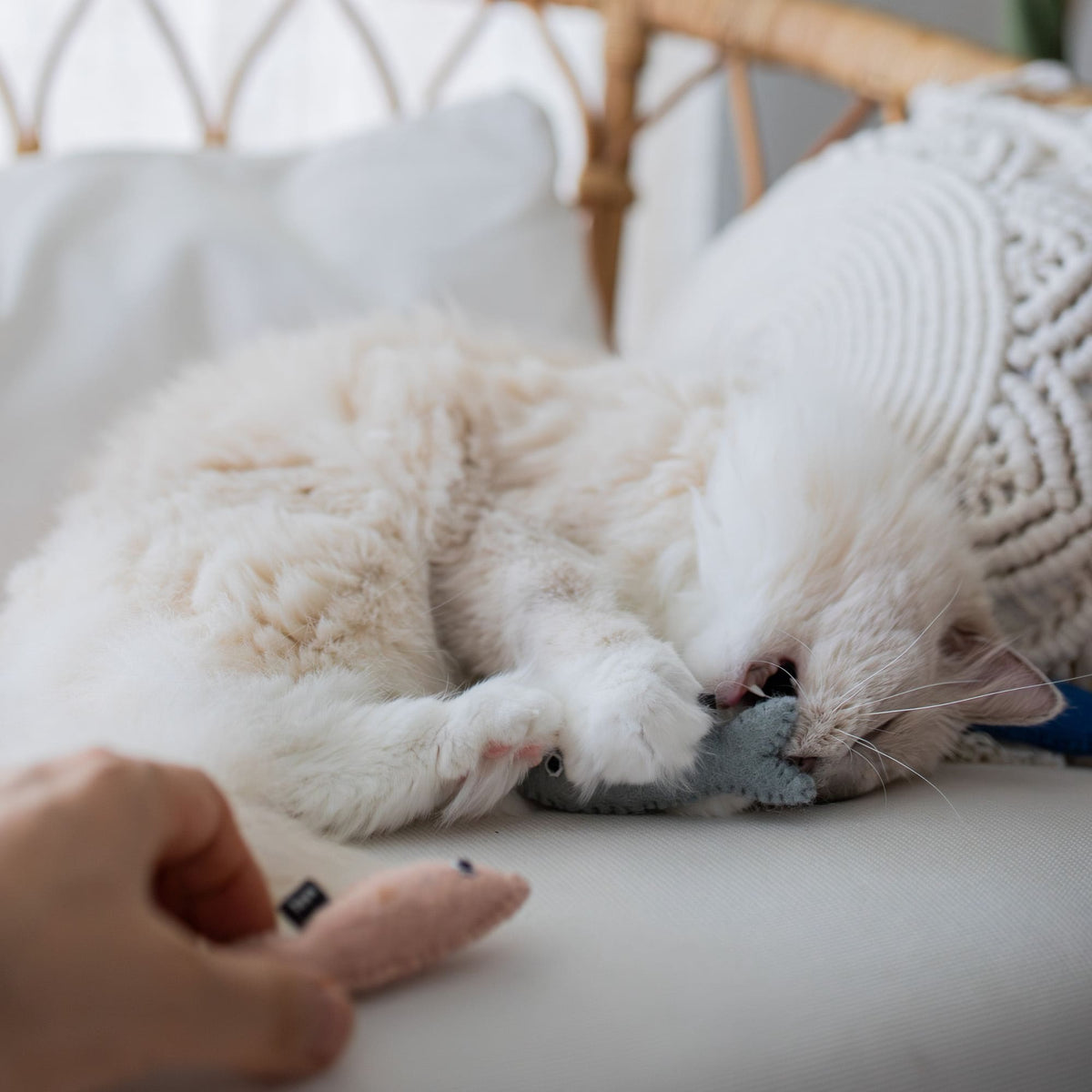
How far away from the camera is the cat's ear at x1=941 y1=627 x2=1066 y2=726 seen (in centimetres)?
112

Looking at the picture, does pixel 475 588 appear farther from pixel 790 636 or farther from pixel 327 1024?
pixel 327 1024

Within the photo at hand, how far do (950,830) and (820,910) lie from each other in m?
0.24

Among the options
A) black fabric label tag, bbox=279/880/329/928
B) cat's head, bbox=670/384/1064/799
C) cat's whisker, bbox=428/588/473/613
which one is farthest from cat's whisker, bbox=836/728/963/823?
black fabric label tag, bbox=279/880/329/928

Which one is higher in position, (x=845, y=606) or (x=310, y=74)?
(x=310, y=74)

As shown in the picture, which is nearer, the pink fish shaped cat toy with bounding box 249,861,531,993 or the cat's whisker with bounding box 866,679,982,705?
the pink fish shaped cat toy with bounding box 249,861,531,993

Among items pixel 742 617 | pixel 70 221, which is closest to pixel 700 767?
pixel 742 617

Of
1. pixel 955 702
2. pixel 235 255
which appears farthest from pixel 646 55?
pixel 955 702

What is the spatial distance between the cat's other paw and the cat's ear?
51 centimetres

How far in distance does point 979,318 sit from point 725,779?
71 cm

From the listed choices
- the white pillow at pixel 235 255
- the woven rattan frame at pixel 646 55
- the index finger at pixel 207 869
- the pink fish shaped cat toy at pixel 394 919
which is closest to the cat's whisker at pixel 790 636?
the pink fish shaped cat toy at pixel 394 919

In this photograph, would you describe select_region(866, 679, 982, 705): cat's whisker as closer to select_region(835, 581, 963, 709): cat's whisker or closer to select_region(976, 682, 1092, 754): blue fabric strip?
select_region(835, 581, 963, 709): cat's whisker

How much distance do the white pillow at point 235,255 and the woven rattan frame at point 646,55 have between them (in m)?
0.42

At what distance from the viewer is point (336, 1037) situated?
0.56 metres

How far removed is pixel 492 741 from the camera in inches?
35.7
